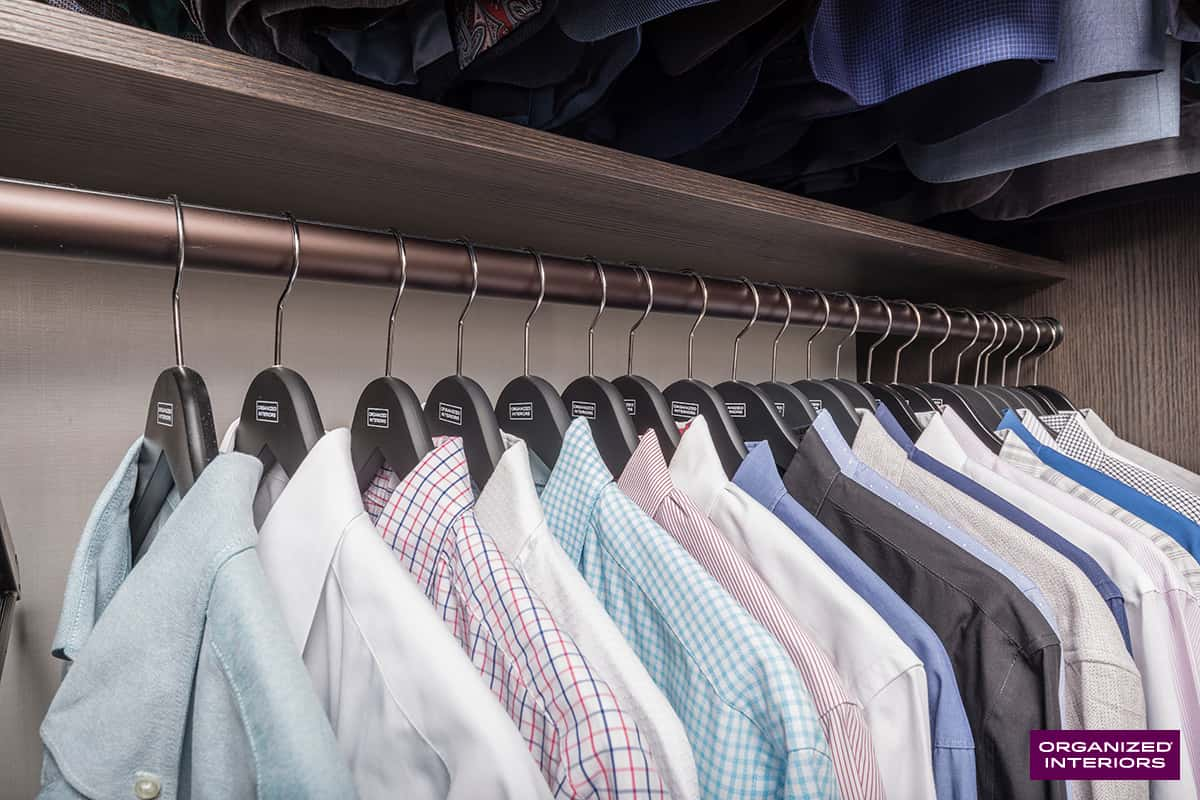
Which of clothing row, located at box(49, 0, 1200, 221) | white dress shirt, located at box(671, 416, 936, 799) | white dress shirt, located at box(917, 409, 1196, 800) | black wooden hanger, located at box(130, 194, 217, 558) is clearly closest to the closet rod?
black wooden hanger, located at box(130, 194, 217, 558)

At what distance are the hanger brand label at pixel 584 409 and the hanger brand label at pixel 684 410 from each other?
11 cm

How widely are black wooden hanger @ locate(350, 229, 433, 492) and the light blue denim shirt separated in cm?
14

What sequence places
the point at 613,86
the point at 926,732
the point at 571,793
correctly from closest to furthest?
the point at 571,793 < the point at 926,732 < the point at 613,86

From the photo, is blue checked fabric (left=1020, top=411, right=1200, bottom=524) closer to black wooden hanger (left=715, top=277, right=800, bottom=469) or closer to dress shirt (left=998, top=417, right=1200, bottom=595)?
dress shirt (left=998, top=417, right=1200, bottom=595)

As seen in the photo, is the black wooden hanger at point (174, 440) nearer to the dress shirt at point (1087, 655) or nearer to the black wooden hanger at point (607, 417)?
the black wooden hanger at point (607, 417)

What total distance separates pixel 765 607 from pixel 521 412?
0.98 feet

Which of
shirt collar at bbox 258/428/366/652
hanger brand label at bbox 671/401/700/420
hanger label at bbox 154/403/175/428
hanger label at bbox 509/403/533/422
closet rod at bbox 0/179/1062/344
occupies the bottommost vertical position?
shirt collar at bbox 258/428/366/652

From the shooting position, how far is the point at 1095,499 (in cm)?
95

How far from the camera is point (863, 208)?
1.21 m

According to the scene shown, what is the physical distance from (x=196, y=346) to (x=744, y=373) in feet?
2.79

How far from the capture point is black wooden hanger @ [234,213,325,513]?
24.0 inches

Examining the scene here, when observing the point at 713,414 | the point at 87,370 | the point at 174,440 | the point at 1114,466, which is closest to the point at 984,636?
the point at 713,414

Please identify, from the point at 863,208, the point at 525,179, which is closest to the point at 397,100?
the point at 525,179

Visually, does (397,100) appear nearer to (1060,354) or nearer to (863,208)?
(863,208)
